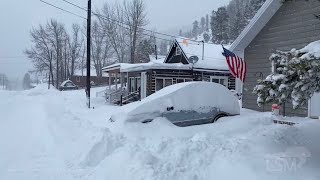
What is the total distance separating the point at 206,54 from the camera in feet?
109

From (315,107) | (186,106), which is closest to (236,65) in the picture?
(315,107)

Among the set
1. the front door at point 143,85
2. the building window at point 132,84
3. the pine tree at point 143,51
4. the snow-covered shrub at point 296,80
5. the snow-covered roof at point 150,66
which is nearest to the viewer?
the snow-covered shrub at point 296,80

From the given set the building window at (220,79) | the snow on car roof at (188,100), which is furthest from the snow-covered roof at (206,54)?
the snow on car roof at (188,100)

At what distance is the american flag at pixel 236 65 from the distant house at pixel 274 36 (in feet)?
Result: 1.24

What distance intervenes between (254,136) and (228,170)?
7.43 ft

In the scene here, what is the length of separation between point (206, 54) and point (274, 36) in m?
17.1

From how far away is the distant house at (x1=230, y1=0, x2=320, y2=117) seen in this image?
14047mm

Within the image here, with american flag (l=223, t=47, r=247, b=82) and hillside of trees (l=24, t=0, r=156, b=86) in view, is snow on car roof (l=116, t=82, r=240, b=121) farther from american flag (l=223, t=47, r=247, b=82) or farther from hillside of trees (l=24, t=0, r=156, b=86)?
hillside of trees (l=24, t=0, r=156, b=86)

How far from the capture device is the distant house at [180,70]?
91.1ft

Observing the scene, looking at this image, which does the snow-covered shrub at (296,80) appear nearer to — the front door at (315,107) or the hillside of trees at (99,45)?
the front door at (315,107)

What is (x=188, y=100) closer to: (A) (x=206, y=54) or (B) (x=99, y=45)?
(A) (x=206, y=54)

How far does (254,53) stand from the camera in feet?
57.1

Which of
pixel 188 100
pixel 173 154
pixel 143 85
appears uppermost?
pixel 143 85

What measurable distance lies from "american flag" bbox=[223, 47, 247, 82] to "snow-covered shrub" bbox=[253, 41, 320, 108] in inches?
399
